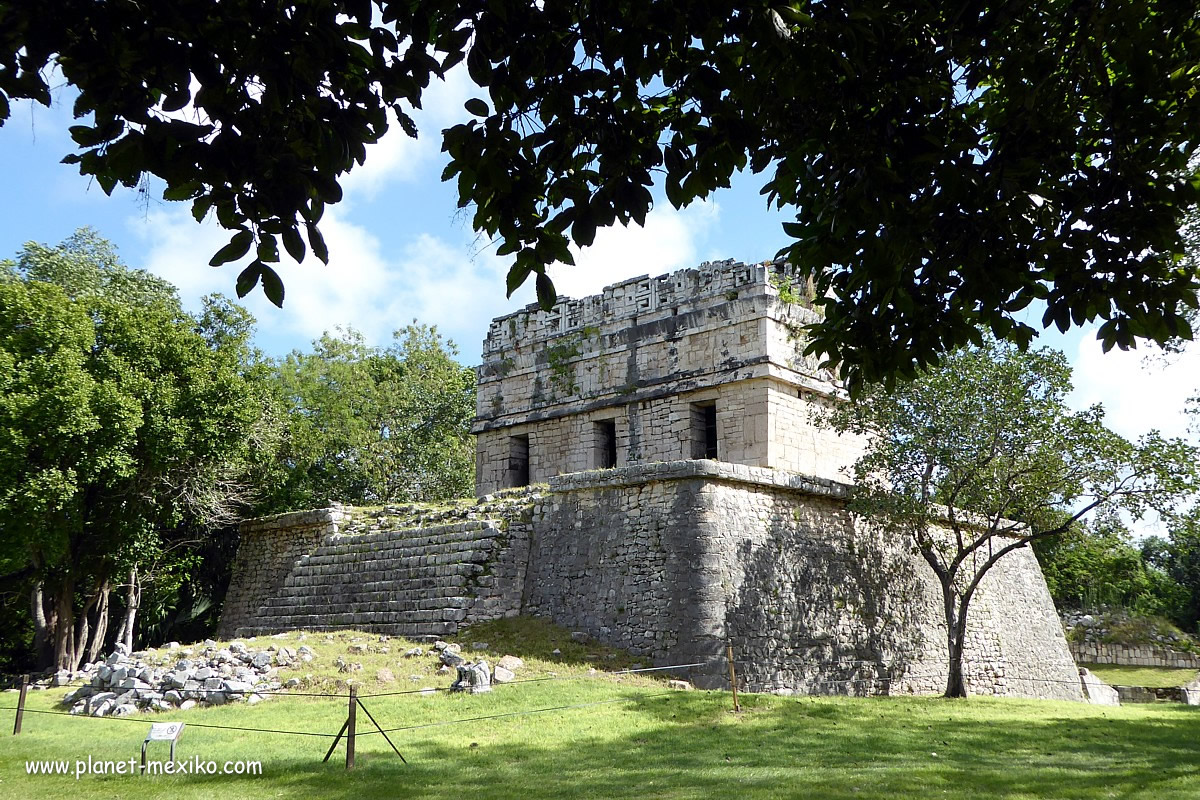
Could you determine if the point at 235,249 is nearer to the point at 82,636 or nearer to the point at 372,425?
the point at 82,636

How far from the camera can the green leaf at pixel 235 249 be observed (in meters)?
3.48

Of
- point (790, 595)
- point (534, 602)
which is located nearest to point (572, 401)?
point (534, 602)

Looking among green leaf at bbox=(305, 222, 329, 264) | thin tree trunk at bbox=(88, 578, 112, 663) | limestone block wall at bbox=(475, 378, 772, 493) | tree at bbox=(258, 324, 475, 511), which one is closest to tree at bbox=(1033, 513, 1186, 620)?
limestone block wall at bbox=(475, 378, 772, 493)

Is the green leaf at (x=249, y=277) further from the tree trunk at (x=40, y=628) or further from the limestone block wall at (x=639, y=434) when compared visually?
the tree trunk at (x=40, y=628)

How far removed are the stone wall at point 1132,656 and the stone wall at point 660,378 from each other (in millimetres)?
12088

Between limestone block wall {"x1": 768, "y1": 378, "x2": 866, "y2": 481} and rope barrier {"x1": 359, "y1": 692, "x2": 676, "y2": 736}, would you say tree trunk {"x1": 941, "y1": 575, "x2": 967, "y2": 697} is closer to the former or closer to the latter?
limestone block wall {"x1": 768, "y1": 378, "x2": 866, "y2": 481}

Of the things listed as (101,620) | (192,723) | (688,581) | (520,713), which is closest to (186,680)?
(192,723)

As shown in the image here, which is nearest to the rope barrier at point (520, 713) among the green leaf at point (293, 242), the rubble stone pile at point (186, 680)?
the rubble stone pile at point (186, 680)

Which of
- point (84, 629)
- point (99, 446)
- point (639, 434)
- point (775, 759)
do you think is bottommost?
point (775, 759)

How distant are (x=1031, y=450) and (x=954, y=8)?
1023 cm

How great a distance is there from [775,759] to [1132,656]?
20181 millimetres

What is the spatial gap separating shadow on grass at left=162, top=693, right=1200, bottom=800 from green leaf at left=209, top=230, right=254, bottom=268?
4778mm

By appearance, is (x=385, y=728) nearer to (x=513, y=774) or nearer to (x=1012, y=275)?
(x=513, y=774)

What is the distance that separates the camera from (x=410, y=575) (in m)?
15.1
